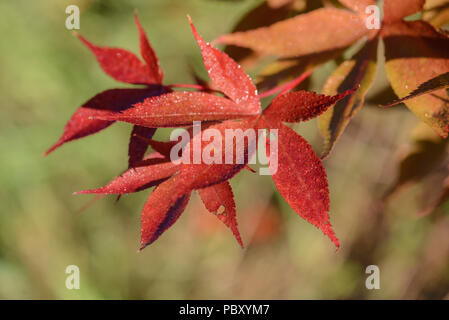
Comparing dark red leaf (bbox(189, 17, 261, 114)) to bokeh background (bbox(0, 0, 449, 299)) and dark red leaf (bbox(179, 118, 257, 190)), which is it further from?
bokeh background (bbox(0, 0, 449, 299))

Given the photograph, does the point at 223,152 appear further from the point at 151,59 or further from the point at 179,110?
the point at 151,59

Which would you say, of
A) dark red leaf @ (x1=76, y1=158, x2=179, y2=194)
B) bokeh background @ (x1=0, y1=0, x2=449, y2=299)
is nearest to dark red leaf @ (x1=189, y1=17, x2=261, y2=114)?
dark red leaf @ (x1=76, y1=158, x2=179, y2=194)

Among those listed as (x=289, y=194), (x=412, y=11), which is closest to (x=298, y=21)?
(x=412, y=11)

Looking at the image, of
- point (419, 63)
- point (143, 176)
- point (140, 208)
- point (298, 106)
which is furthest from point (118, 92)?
point (140, 208)

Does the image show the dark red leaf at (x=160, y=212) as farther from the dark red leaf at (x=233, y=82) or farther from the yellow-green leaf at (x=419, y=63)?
the yellow-green leaf at (x=419, y=63)

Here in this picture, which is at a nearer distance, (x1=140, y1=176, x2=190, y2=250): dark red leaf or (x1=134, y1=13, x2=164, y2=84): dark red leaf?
(x1=140, y1=176, x2=190, y2=250): dark red leaf

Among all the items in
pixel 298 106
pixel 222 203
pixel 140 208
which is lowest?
pixel 140 208

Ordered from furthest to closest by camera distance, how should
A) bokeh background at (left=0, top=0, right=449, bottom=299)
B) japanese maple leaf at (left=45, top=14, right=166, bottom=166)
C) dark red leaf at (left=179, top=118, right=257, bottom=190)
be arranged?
bokeh background at (left=0, top=0, right=449, bottom=299) < japanese maple leaf at (left=45, top=14, right=166, bottom=166) < dark red leaf at (left=179, top=118, right=257, bottom=190)
